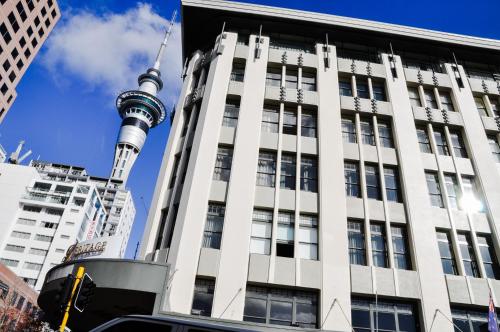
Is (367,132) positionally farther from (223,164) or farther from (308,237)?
(223,164)

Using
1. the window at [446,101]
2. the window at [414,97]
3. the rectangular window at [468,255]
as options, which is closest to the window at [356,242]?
the rectangular window at [468,255]

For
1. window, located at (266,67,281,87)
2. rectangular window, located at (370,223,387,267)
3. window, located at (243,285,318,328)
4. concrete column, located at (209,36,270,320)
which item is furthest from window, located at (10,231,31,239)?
rectangular window, located at (370,223,387,267)

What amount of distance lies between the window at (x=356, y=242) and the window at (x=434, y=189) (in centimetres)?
466

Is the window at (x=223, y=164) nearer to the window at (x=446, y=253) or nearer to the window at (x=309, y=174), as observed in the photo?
the window at (x=309, y=174)

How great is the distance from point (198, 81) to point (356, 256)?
51.0 ft

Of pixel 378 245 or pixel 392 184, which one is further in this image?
pixel 392 184

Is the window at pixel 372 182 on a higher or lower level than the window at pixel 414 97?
lower

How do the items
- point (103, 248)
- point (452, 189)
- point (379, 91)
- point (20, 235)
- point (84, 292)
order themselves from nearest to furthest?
point (84, 292) → point (452, 189) → point (379, 91) → point (103, 248) → point (20, 235)

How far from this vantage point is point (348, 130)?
22.9m

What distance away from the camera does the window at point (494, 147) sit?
913 inches

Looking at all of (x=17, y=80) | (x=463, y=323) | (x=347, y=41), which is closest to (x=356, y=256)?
(x=463, y=323)

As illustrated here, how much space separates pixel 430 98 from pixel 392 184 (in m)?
8.39

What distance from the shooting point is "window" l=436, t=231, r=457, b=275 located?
1828 cm

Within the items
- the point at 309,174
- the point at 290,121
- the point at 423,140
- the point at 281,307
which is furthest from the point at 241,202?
the point at 423,140
